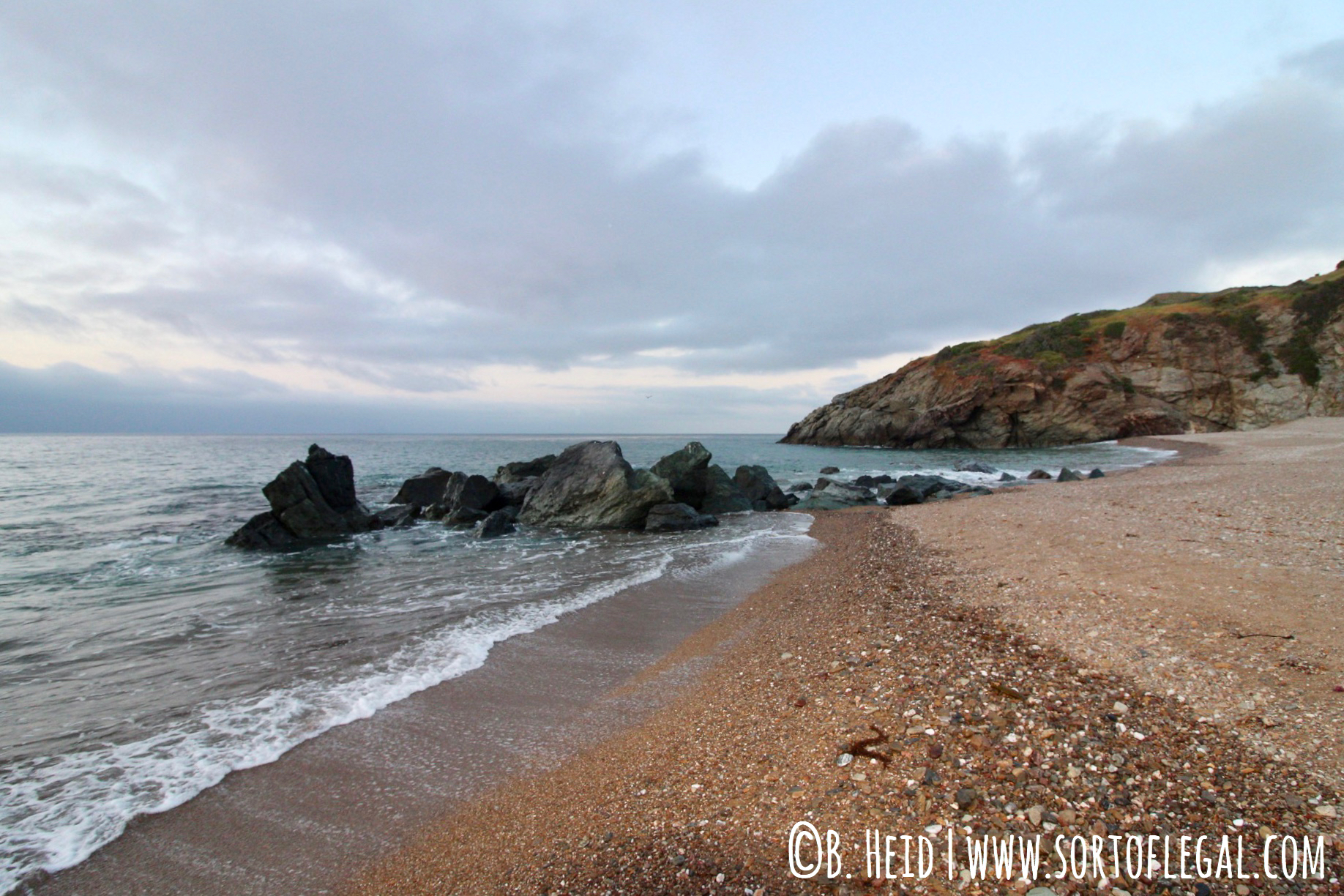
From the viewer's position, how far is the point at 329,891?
4281 mm

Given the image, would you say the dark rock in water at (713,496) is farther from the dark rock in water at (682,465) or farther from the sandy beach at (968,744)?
the sandy beach at (968,744)

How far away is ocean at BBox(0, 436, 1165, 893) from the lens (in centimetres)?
589

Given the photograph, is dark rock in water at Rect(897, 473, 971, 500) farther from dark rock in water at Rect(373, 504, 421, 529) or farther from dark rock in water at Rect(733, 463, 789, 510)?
dark rock in water at Rect(373, 504, 421, 529)

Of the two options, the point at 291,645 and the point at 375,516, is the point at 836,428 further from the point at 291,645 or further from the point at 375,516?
the point at 291,645

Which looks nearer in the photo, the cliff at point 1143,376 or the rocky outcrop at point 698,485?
the rocky outcrop at point 698,485

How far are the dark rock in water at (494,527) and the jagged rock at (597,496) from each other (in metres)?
1.48

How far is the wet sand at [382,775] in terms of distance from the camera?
A: 4.56 meters

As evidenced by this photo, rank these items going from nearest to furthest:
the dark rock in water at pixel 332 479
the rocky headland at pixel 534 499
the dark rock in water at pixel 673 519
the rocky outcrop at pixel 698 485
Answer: the rocky headland at pixel 534 499
the dark rock in water at pixel 673 519
the dark rock in water at pixel 332 479
the rocky outcrop at pixel 698 485

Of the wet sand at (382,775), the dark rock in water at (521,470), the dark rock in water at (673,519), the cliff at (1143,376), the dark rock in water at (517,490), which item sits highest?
the cliff at (1143,376)

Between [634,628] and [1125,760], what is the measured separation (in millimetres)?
7383

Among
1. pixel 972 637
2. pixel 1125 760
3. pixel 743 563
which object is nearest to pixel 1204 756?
pixel 1125 760

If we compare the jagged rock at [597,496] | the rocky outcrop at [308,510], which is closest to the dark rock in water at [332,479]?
the rocky outcrop at [308,510]

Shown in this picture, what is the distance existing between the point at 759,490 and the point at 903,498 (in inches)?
283

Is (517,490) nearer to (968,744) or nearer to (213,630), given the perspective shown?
(213,630)
